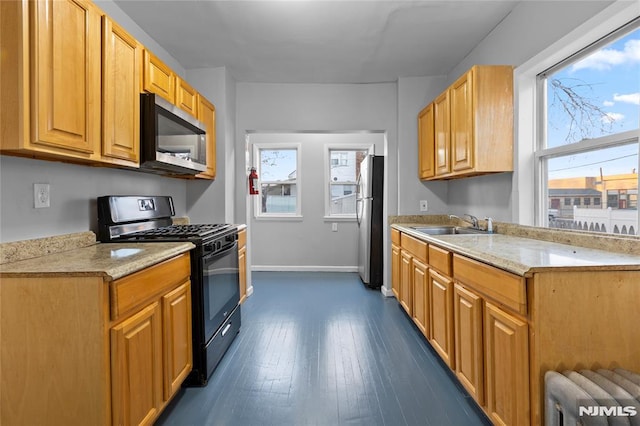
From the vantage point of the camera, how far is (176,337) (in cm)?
188

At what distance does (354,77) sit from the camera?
3824mm

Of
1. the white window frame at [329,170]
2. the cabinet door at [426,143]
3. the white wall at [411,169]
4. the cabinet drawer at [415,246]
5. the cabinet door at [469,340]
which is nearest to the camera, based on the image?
the cabinet door at [469,340]

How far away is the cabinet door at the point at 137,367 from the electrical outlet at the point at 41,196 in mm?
788

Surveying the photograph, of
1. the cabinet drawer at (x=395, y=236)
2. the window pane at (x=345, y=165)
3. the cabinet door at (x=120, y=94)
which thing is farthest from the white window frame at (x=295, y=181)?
the cabinet door at (x=120, y=94)

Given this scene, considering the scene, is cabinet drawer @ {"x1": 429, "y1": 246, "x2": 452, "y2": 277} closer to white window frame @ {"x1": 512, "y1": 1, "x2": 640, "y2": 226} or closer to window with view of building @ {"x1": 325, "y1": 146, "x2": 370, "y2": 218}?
white window frame @ {"x1": 512, "y1": 1, "x2": 640, "y2": 226}

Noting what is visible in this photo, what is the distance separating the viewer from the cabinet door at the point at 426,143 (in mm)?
3416

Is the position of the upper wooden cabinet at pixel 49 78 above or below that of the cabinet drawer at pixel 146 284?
above

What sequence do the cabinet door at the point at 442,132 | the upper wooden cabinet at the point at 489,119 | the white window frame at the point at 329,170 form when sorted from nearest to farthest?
the upper wooden cabinet at the point at 489,119, the cabinet door at the point at 442,132, the white window frame at the point at 329,170

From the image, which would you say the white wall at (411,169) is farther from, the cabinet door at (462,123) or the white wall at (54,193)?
the white wall at (54,193)

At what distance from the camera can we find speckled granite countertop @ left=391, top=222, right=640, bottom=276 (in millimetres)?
1326

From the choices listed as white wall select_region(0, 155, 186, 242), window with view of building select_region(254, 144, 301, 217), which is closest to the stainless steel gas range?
white wall select_region(0, 155, 186, 242)

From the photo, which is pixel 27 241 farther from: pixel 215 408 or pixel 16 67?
pixel 215 408

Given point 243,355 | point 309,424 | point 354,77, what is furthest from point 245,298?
point 354,77

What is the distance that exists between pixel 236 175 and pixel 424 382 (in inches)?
111
